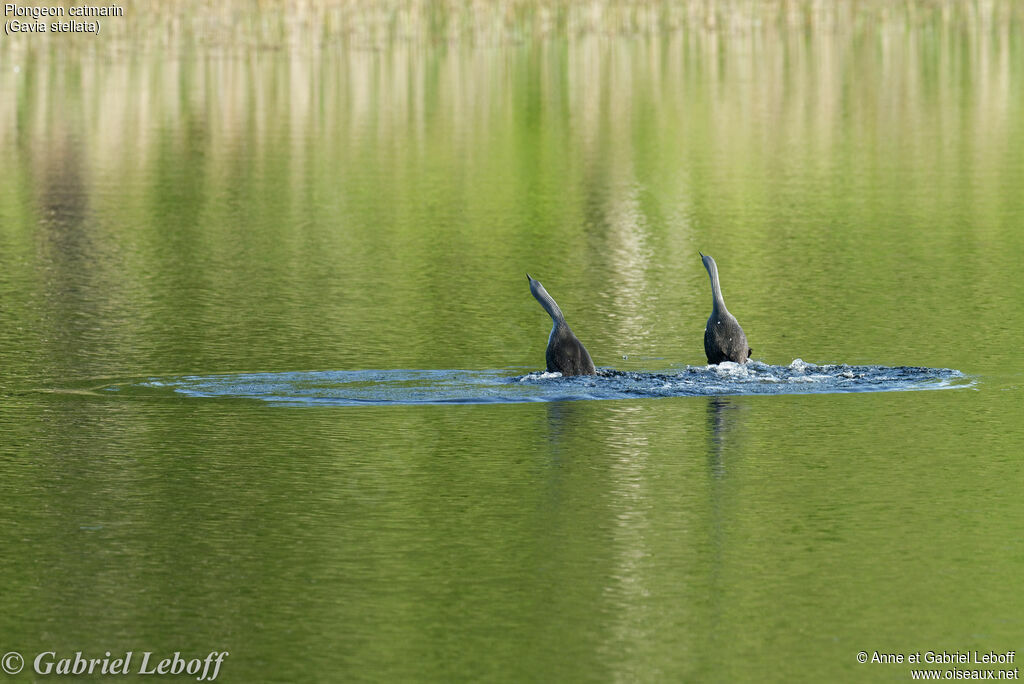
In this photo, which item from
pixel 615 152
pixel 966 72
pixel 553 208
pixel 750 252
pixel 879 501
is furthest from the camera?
pixel 966 72

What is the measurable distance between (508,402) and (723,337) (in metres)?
1.94

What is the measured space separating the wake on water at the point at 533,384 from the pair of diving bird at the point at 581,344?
0.33ft

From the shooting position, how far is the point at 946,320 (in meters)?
19.3

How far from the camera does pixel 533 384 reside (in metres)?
15.9

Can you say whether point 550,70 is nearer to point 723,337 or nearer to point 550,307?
point 723,337

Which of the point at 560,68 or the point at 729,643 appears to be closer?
the point at 729,643

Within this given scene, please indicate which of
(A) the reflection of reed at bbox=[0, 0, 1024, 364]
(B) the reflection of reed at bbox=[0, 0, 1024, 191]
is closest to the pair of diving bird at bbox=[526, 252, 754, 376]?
(A) the reflection of reed at bbox=[0, 0, 1024, 364]

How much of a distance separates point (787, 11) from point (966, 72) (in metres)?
17.7

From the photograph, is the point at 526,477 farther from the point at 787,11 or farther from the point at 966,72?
the point at 787,11

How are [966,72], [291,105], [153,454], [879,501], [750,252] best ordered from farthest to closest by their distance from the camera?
[966,72] → [291,105] → [750,252] → [153,454] → [879,501]

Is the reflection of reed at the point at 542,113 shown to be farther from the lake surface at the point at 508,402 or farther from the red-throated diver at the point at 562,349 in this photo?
the red-throated diver at the point at 562,349

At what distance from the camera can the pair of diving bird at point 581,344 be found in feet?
51.8

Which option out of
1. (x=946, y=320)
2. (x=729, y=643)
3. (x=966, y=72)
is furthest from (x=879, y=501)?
(x=966, y=72)

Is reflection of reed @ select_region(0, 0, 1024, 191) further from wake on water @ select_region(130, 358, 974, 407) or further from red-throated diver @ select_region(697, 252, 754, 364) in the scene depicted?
wake on water @ select_region(130, 358, 974, 407)
